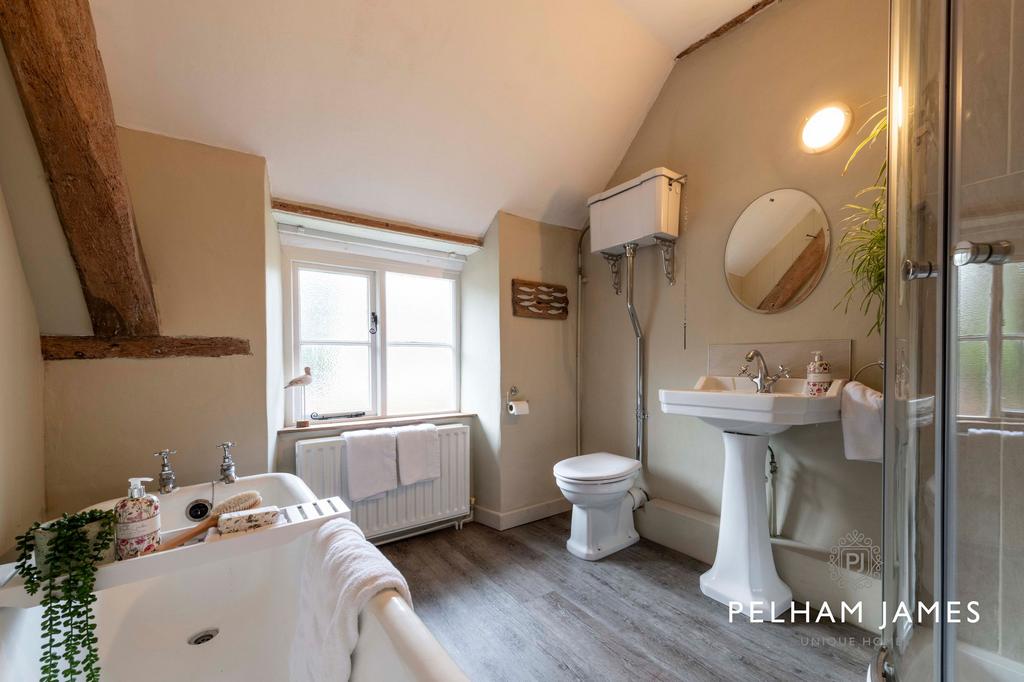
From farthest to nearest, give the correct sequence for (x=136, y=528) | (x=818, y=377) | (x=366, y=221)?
1. (x=366, y=221)
2. (x=818, y=377)
3. (x=136, y=528)

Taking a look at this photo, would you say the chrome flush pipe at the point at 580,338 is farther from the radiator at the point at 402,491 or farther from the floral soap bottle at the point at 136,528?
the floral soap bottle at the point at 136,528

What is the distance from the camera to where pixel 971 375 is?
900 millimetres

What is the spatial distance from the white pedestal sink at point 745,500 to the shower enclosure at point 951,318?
0.57 meters

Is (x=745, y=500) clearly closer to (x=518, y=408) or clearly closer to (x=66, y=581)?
(x=518, y=408)

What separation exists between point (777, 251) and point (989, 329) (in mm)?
1124

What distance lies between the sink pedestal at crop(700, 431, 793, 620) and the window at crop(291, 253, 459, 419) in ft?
6.04

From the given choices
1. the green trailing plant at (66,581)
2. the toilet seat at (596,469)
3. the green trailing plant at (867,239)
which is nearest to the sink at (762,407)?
the green trailing plant at (867,239)

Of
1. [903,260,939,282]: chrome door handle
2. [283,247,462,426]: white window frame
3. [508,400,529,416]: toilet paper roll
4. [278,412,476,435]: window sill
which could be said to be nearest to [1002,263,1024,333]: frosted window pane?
[903,260,939,282]: chrome door handle

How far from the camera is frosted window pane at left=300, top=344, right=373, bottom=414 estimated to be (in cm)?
246

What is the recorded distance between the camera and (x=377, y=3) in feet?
5.16

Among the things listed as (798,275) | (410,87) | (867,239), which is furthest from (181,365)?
(867,239)

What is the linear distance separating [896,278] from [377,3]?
200cm

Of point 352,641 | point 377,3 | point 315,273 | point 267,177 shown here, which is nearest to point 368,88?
point 377,3

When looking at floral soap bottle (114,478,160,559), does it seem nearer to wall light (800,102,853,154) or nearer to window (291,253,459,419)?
window (291,253,459,419)
